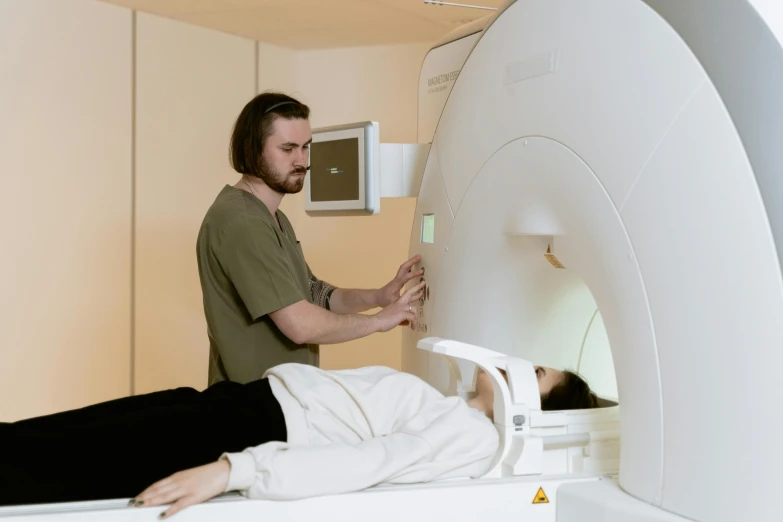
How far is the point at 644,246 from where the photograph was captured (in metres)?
1.34

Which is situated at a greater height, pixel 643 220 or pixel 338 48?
pixel 338 48

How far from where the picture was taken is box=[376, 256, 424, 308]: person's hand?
2.21 metres

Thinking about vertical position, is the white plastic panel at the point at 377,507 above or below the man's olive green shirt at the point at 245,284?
below

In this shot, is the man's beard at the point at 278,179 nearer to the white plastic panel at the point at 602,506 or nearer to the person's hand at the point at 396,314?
the person's hand at the point at 396,314

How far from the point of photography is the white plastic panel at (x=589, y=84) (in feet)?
4.33

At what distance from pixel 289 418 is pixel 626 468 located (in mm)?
564

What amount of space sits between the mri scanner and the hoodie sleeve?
26mm

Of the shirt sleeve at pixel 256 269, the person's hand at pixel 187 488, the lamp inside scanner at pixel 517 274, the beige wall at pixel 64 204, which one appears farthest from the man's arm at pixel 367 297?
the beige wall at pixel 64 204

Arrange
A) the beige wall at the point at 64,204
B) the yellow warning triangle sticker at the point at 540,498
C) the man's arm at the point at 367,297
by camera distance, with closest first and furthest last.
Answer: the yellow warning triangle sticker at the point at 540,498, the man's arm at the point at 367,297, the beige wall at the point at 64,204

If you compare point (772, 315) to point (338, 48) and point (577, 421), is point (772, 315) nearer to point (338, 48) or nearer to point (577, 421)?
point (577, 421)

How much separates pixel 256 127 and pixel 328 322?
0.52m

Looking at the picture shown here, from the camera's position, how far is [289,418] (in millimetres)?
1503

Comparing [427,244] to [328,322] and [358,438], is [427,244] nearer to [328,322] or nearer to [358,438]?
[328,322]

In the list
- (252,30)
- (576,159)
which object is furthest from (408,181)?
(252,30)
